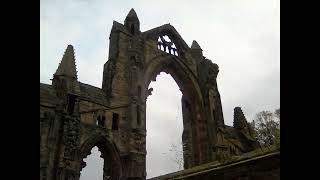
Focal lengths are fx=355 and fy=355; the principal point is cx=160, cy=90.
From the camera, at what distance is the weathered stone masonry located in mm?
18766

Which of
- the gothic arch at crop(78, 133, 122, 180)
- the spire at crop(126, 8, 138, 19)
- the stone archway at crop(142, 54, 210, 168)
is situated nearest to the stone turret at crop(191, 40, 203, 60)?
the stone archway at crop(142, 54, 210, 168)

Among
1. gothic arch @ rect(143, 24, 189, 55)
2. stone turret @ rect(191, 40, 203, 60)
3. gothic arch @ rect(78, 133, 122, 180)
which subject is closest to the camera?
gothic arch @ rect(78, 133, 122, 180)

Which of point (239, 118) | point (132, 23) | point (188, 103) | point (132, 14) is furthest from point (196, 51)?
point (239, 118)

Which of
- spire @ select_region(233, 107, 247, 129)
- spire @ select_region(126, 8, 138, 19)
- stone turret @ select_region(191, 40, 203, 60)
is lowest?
spire @ select_region(233, 107, 247, 129)

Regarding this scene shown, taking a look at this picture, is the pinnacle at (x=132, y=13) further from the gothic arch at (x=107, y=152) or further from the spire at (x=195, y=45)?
the gothic arch at (x=107, y=152)

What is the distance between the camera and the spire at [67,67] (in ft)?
71.0

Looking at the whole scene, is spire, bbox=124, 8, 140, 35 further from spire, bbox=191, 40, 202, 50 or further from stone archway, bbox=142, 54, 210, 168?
spire, bbox=191, 40, 202, 50

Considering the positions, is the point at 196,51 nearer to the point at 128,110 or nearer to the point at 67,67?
the point at 128,110
